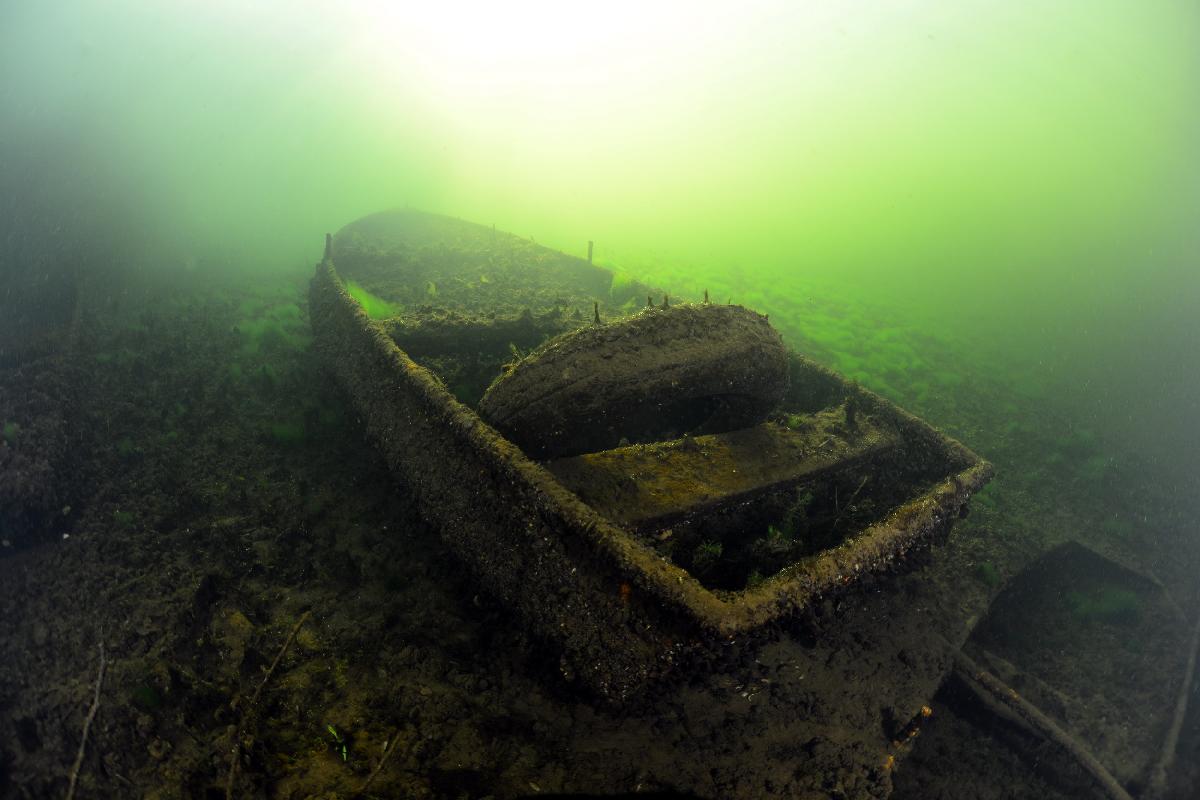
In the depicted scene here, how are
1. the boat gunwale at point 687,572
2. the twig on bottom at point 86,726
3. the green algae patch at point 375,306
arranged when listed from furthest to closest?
the green algae patch at point 375,306 → the twig on bottom at point 86,726 → the boat gunwale at point 687,572

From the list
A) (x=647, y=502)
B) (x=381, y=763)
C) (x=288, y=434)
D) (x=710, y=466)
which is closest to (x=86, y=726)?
(x=381, y=763)

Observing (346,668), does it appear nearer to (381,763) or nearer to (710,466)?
(381,763)

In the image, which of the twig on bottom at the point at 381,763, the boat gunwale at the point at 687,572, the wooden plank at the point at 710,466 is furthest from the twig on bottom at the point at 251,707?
the wooden plank at the point at 710,466

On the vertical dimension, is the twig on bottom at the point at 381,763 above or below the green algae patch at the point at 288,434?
above

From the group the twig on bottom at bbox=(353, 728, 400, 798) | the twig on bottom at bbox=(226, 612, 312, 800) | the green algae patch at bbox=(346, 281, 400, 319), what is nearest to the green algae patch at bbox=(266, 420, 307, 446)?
the green algae patch at bbox=(346, 281, 400, 319)

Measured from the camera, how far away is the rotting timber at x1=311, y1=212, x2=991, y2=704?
2701mm

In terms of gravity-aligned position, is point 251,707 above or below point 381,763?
below

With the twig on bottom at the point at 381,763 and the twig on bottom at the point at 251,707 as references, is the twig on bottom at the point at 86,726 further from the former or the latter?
the twig on bottom at the point at 381,763

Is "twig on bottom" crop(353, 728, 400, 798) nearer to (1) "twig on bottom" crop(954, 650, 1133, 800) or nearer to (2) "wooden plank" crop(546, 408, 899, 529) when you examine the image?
(2) "wooden plank" crop(546, 408, 899, 529)

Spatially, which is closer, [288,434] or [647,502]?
[647,502]

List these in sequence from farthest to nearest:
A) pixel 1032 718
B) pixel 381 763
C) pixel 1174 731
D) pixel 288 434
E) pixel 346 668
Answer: pixel 288 434 → pixel 1174 731 → pixel 1032 718 → pixel 346 668 → pixel 381 763

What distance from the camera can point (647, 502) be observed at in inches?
142

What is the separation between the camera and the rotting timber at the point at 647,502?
8.86 feet

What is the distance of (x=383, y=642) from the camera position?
366 cm
